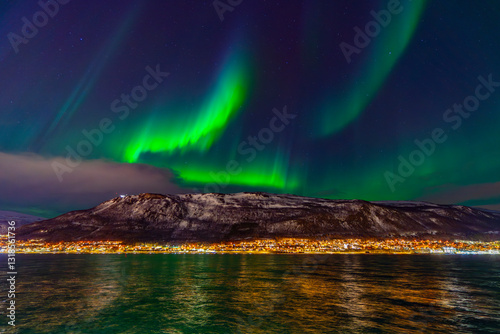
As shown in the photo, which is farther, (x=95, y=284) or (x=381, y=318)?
(x=95, y=284)

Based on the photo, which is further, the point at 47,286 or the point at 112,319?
the point at 47,286

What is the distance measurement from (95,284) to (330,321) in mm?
66861

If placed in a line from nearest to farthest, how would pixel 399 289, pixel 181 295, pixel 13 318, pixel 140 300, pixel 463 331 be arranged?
pixel 463 331 < pixel 13 318 < pixel 140 300 < pixel 181 295 < pixel 399 289

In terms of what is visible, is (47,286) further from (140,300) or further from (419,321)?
(419,321)

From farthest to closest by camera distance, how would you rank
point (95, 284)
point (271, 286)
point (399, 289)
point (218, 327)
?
1. point (95, 284)
2. point (271, 286)
3. point (399, 289)
4. point (218, 327)

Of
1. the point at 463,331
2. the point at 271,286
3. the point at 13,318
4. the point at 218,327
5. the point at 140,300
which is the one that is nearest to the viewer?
the point at 463,331

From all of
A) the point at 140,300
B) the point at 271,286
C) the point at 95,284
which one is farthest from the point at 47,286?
the point at 271,286

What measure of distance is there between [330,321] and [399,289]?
3678cm

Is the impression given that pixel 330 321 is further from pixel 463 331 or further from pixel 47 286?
pixel 47 286

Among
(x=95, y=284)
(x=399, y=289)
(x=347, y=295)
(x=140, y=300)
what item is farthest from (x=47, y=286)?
(x=399, y=289)

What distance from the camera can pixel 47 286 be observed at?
84500 mm

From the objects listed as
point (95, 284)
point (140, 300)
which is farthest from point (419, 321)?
point (95, 284)

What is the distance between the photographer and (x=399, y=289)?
7644 centimetres

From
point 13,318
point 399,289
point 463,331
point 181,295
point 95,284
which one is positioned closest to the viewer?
point 463,331
